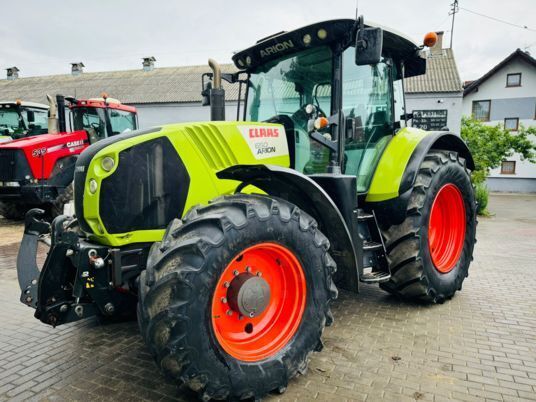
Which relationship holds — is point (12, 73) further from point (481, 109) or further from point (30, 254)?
point (30, 254)

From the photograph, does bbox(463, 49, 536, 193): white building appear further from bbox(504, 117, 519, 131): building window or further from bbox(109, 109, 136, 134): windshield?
bbox(109, 109, 136, 134): windshield

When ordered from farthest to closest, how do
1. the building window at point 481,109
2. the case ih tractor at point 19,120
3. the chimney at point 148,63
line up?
the chimney at point 148,63 → the building window at point 481,109 → the case ih tractor at point 19,120

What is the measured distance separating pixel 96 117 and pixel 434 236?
27.9ft

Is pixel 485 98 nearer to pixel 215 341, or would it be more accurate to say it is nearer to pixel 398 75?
pixel 398 75

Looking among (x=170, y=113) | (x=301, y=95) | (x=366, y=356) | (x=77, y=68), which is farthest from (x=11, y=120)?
(x=77, y=68)

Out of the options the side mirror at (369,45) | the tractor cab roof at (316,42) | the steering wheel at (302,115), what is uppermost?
the tractor cab roof at (316,42)

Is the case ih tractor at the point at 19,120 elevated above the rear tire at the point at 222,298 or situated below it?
above

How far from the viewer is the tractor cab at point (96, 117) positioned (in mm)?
10078

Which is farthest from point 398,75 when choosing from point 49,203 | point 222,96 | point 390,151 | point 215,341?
point 49,203

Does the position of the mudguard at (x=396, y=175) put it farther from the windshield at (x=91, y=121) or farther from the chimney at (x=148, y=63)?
the chimney at (x=148, y=63)

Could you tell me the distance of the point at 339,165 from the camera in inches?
140

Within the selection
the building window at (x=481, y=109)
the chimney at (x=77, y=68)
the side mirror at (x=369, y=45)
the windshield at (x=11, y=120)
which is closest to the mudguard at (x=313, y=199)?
the side mirror at (x=369, y=45)

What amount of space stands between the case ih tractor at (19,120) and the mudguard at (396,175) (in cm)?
1070

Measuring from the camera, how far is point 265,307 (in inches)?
108
